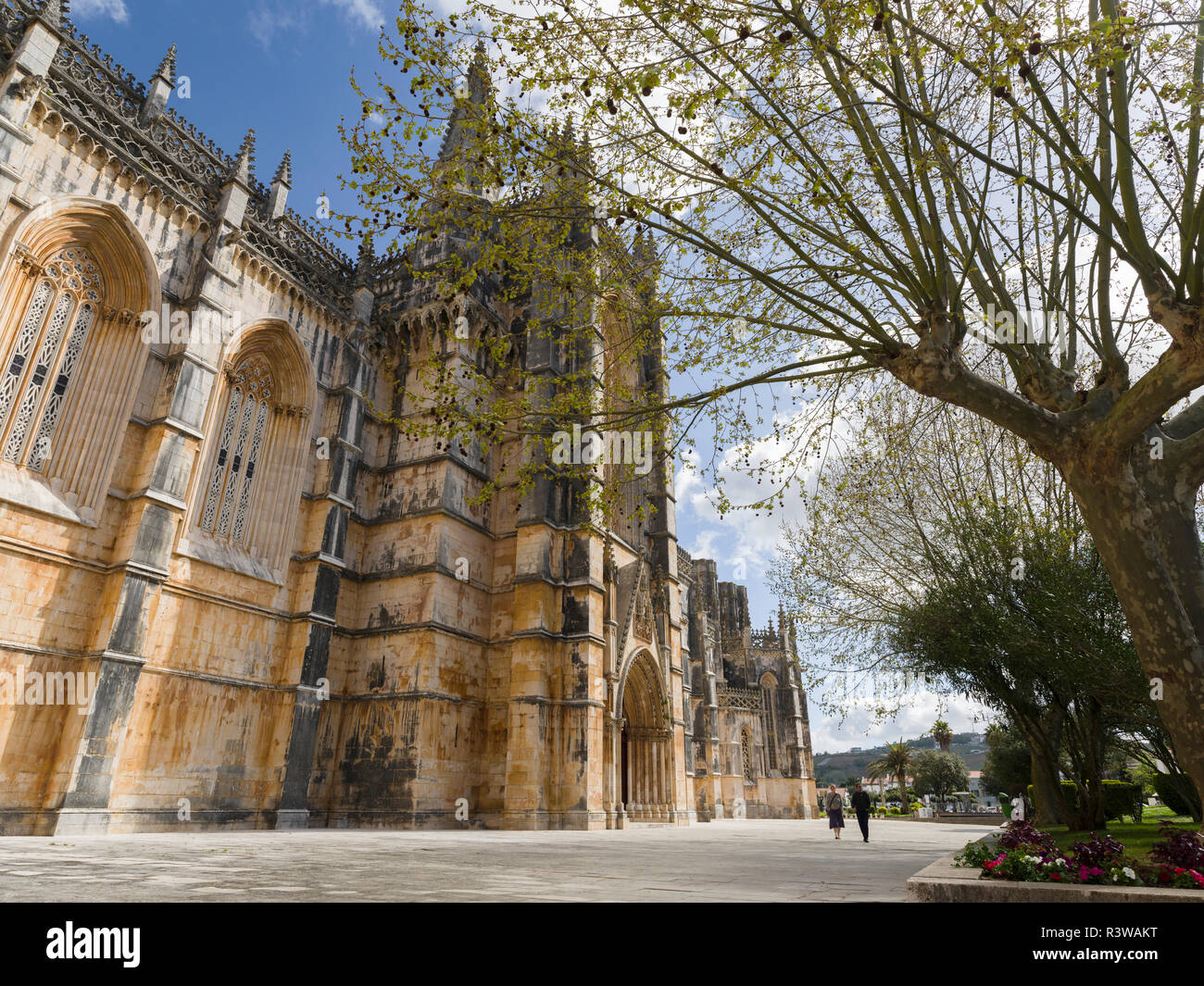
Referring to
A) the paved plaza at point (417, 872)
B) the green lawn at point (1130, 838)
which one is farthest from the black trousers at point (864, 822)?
the paved plaza at point (417, 872)

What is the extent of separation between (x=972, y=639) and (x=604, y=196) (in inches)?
500

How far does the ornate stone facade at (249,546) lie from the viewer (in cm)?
1262

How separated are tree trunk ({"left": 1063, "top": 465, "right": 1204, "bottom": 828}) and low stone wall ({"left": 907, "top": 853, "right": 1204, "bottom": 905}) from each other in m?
2.13

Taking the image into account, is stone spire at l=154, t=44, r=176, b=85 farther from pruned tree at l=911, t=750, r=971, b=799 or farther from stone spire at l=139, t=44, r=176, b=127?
pruned tree at l=911, t=750, r=971, b=799

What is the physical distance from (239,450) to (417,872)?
13865mm

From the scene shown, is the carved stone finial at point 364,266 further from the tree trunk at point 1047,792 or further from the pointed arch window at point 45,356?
the tree trunk at point 1047,792

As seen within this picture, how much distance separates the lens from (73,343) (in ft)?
45.6

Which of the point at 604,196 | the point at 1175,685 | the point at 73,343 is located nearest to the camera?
the point at 1175,685

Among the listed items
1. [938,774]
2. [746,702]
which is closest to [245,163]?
[746,702]

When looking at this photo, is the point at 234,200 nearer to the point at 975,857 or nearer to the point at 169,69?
the point at 169,69

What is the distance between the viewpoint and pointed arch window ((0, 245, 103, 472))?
41.9 feet

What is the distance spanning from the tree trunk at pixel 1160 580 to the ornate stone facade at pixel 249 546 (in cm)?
778
